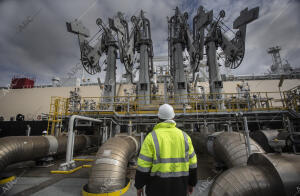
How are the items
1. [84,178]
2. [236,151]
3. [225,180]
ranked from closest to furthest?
1. [225,180]
2. [236,151]
3. [84,178]

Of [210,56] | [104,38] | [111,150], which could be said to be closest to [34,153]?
[111,150]

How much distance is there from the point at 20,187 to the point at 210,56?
15.2 metres

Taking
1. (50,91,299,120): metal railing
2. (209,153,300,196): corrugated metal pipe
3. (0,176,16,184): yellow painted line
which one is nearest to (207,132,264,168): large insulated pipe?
(209,153,300,196): corrugated metal pipe

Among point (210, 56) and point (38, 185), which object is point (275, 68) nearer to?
point (210, 56)

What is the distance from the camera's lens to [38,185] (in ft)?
13.3

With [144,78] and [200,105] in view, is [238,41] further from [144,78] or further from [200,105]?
[144,78]

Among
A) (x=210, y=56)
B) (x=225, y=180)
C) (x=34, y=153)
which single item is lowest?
(x=34, y=153)

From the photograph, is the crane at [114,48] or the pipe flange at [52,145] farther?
the crane at [114,48]

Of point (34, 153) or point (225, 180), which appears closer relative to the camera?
point (225, 180)

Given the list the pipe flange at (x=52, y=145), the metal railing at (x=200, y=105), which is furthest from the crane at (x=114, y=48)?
the pipe flange at (x=52, y=145)

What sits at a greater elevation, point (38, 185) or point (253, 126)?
point (253, 126)

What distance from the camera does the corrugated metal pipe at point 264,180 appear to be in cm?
190

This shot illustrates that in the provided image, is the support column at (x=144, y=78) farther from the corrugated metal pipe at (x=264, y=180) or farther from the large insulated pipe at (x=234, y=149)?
the corrugated metal pipe at (x=264, y=180)

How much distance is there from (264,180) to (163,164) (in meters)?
1.52
